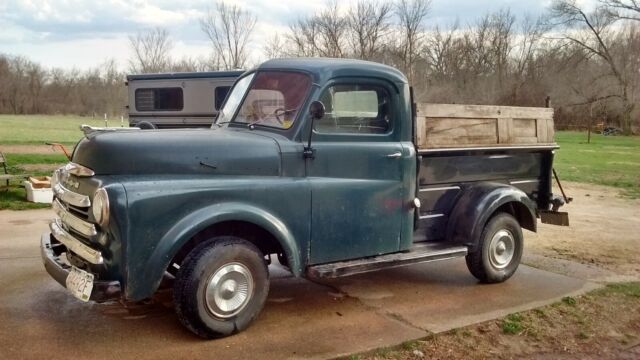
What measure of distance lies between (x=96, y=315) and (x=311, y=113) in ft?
7.52

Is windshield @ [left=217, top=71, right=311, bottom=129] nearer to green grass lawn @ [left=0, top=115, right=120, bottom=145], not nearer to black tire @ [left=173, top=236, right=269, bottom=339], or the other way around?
black tire @ [left=173, top=236, right=269, bottom=339]

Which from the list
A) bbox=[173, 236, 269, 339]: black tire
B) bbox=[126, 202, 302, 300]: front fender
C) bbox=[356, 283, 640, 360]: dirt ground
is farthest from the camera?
bbox=[356, 283, 640, 360]: dirt ground

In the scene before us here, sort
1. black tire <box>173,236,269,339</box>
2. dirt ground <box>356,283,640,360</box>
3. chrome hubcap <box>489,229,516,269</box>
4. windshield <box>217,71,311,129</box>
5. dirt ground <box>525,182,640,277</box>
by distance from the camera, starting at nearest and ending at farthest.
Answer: black tire <box>173,236,269,339</box>, dirt ground <box>356,283,640,360</box>, windshield <box>217,71,311,129</box>, chrome hubcap <box>489,229,516,269</box>, dirt ground <box>525,182,640,277</box>

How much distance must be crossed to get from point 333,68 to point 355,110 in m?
0.41

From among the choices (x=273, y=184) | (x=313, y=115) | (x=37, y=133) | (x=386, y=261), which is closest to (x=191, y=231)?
(x=273, y=184)

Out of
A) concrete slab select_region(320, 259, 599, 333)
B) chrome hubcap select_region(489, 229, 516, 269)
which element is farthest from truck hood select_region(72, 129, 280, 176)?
chrome hubcap select_region(489, 229, 516, 269)

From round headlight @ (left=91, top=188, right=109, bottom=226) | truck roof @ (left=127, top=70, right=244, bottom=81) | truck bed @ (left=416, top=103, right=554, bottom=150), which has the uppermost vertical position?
truck roof @ (left=127, top=70, right=244, bottom=81)

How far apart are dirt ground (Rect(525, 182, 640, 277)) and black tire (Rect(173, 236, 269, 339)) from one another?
4.27 metres

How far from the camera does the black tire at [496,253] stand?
5.74 meters

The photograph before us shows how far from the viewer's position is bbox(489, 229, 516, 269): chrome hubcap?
19.2 ft

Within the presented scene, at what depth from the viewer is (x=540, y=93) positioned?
56.0 metres

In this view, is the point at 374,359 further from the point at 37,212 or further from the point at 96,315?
the point at 37,212

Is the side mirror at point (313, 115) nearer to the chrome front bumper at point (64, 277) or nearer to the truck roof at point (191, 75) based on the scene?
the chrome front bumper at point (64, 277)

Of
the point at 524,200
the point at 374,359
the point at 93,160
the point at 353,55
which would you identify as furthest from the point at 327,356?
the point at 353,55
